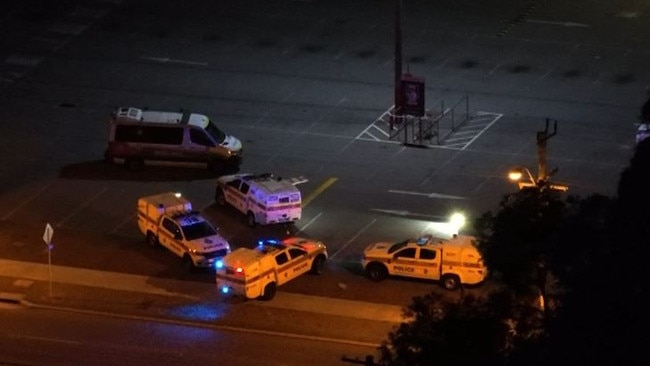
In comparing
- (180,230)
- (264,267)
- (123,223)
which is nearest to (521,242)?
(264,267)

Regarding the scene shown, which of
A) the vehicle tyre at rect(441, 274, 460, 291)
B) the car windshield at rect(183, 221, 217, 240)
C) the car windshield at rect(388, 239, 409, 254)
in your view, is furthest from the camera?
the car windshield at rect(183, 221, 217, 240)

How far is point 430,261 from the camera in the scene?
46031 millimetres

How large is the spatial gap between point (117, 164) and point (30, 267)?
9.07 metres

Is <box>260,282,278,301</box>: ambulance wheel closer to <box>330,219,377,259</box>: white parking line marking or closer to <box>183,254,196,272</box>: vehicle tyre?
<box>183,254,196,272</box>: vehicle tyre

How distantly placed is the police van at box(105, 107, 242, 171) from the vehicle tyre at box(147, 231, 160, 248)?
6.33 m

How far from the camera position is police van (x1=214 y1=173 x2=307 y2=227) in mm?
50031

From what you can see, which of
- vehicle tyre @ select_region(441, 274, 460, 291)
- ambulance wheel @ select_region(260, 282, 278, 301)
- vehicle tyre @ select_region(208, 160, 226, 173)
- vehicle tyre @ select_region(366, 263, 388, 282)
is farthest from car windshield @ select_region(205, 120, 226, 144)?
vehicle tyre @ select_region(441, 274, 460, 291)

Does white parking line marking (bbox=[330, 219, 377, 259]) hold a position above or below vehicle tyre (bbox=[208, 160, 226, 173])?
below

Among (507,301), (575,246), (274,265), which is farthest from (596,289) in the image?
(274,265)

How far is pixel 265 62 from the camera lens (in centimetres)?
6706

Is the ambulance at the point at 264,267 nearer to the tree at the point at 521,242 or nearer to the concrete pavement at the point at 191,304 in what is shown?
the concrete pavement at the point at 191,304

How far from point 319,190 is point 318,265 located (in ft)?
23.7

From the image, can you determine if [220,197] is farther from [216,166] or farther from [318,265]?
[318,265]

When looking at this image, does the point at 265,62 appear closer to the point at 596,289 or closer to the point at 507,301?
the point at 507,301
